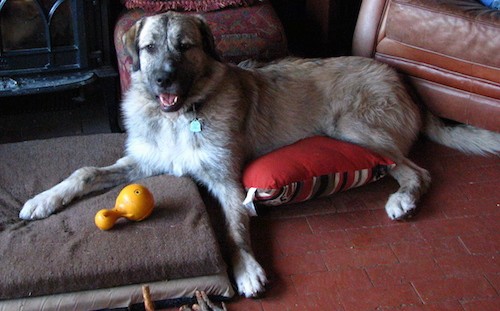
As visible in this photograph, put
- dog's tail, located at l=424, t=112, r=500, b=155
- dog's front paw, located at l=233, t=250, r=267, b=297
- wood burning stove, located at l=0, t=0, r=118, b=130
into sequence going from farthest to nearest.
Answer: dog's tail, located at l=424, t=112, r=500, b=155, wood burning stove, located at l=0, t=0, r=118, b=130, dog's front paw, located at l=233, t=250, r=267, b=297

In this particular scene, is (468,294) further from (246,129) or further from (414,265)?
(246,129)

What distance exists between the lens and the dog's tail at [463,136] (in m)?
3.43

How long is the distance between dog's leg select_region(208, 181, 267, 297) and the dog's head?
46 cm

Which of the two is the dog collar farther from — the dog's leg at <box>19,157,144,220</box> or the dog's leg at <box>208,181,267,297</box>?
the dog's leg at <box>19,157,144,220</box>

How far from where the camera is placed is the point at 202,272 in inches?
96.1

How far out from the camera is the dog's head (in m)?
2.67

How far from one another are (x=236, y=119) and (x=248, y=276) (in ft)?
2.68

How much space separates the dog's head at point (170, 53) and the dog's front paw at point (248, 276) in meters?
0.75

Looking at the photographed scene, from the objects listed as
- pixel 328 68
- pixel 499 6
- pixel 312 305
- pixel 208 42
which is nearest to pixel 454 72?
pixel 499 6

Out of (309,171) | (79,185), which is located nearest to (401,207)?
(309,171)

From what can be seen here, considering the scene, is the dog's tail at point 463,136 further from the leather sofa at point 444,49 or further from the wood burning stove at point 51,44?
the wood burning stove at point 51,44

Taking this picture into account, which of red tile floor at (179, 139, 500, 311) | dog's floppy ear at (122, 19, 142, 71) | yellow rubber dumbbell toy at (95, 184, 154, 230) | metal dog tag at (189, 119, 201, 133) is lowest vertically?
red tile floor at (179, 139, 500, 311)

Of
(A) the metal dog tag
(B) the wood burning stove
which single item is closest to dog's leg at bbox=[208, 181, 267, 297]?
(A) the metal dog tag

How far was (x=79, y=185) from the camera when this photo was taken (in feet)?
9.28
